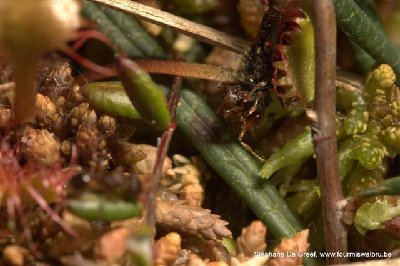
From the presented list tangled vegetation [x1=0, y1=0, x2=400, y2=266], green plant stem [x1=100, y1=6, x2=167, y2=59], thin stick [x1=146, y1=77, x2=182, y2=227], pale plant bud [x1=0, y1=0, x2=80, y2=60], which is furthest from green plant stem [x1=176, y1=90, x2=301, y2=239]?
pale plant bud [x1=0, y1=0, x2=80, y2=60]

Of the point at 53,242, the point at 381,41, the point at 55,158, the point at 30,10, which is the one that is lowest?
the point at 53,242

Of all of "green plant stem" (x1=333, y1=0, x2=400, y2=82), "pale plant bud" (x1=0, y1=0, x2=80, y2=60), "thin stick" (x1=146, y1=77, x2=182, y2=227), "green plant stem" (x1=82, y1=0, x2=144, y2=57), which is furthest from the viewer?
"green plant stem" (x1=82, y1=0, x2=144, y2=57)

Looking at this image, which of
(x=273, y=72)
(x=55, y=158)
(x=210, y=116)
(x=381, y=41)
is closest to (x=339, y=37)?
(x=381, y=41)

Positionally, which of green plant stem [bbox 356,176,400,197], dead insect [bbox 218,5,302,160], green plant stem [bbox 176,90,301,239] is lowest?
green plant stem [bbox 356,176,400,197]

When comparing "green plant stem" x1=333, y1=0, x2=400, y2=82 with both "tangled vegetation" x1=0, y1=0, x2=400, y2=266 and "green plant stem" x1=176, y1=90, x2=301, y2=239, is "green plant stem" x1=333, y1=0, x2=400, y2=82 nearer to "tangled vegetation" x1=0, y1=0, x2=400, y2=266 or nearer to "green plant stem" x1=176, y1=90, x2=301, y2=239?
"tangled vegetation" x1=0, y1=0, x2=400, y2=266

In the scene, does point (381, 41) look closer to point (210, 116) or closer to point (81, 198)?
point (210, 116)

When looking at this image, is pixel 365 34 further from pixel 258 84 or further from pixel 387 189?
pixel 387 189

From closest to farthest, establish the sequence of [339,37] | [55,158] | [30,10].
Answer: [30,10] → [55,158] → [339,37]

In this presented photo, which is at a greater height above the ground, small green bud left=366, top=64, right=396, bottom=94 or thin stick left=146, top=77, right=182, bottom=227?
small green bud left=366, top=64, right=396, bottom=94
